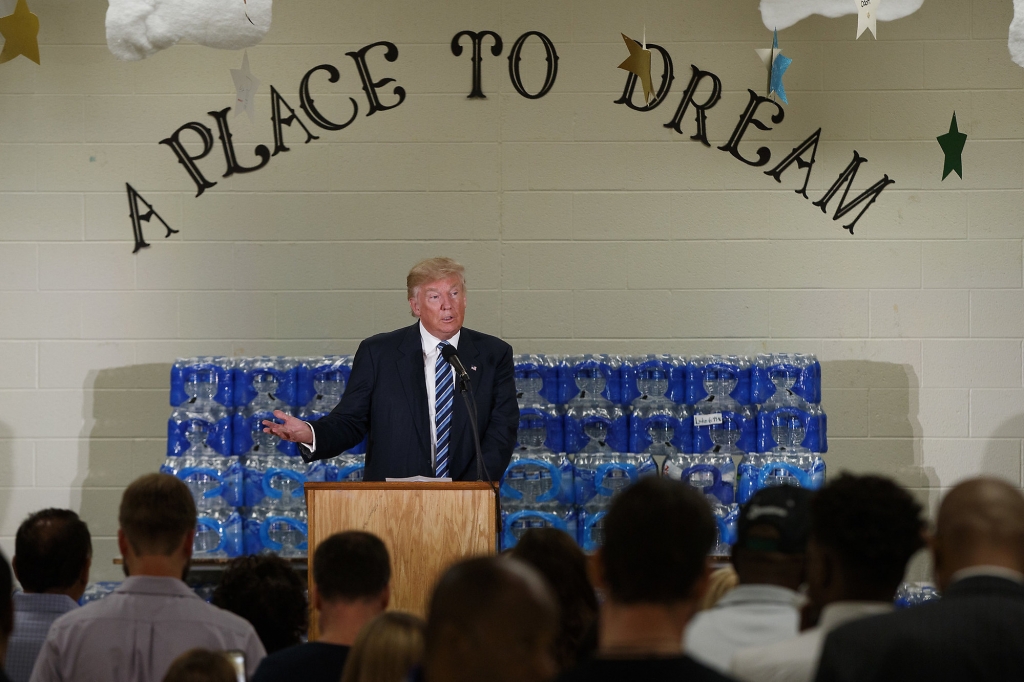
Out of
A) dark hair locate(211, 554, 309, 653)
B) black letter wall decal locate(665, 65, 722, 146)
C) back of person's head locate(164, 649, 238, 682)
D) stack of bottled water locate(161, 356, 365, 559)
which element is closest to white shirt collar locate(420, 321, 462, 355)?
stack of bottled water locate(161, 356, 365, 559)

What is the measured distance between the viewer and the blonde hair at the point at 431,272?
450 centimetres

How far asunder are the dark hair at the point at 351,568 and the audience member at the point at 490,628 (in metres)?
0.88

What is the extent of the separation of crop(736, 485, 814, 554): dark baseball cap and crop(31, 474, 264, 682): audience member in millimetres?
1115

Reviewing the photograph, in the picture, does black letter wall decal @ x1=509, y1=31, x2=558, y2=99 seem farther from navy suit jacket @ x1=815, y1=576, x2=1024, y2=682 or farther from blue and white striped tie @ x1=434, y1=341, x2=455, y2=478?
navy suit jacket @ x1=815, y1=576, x2=1024, y2=682

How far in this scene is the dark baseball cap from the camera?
229cm

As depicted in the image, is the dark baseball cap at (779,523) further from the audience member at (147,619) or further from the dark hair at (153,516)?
the dark hair at (153,516)

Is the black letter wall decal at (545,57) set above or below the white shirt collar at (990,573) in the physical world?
above

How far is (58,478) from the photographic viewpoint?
596cm

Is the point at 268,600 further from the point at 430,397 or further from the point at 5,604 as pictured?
the point at 430,397

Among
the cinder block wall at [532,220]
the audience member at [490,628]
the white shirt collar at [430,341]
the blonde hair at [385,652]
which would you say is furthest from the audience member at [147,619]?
the cinder block wall at [532,220]

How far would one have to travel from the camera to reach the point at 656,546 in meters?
1.72

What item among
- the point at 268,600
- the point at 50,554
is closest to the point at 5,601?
the point at 50,554

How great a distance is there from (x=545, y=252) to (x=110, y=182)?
89.4 inches

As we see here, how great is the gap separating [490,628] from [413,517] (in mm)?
1935
